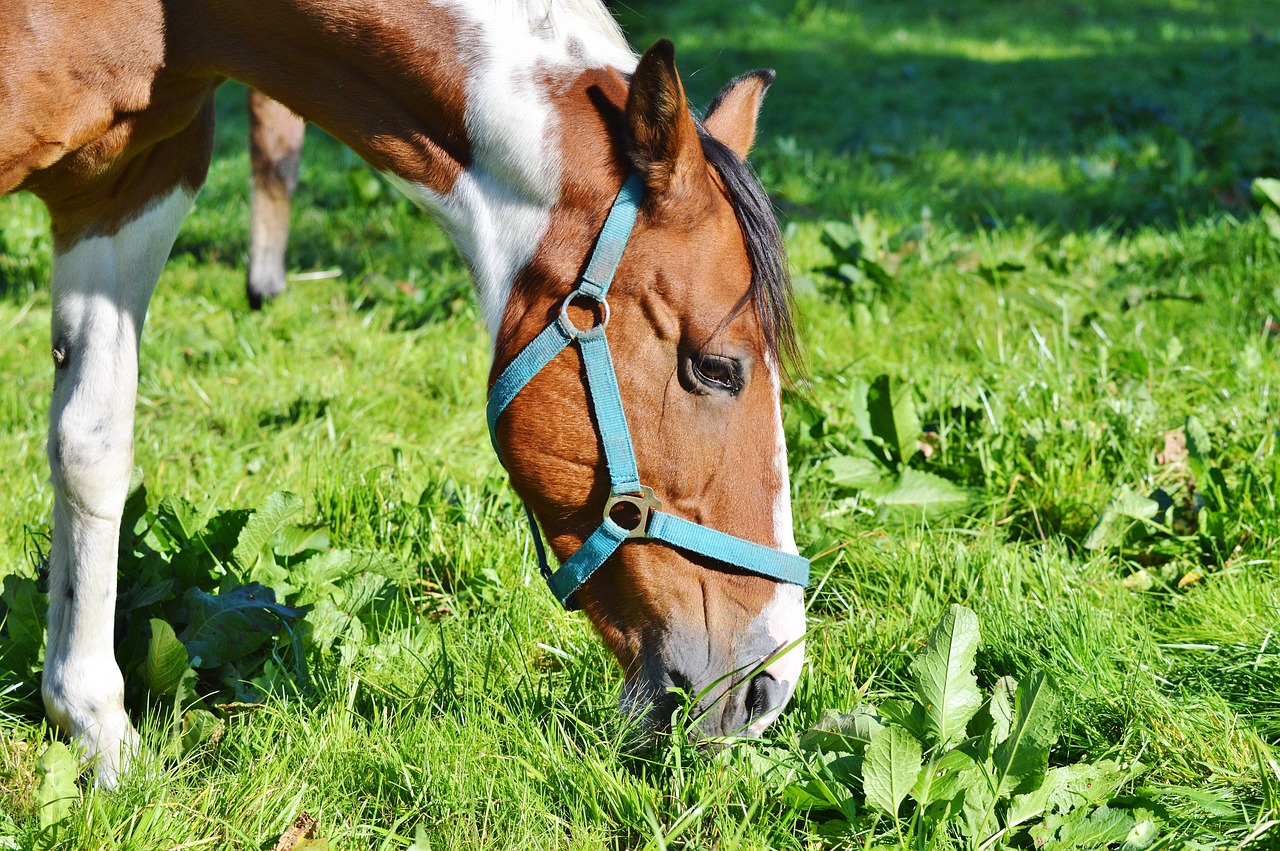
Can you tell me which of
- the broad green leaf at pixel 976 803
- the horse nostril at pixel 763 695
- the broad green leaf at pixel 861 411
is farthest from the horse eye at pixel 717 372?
the broad green leaf at pixel 861 411

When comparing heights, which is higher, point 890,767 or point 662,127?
point 662,127

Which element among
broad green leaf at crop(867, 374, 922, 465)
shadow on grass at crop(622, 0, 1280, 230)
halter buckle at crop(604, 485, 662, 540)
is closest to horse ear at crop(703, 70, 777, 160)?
shadow on grass at crop(622, 0, 1280, 230)

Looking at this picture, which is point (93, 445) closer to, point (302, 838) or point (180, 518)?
point (180, 518)

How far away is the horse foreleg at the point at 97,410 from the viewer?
2.07 metres

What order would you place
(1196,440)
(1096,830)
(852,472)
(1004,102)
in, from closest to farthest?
(1096,830) → (1196,440) → (852,472) → (1004,102)

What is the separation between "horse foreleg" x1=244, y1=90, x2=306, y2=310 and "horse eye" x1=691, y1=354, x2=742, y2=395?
3008 mm

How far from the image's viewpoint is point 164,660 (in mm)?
2064

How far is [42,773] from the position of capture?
73.3 inches

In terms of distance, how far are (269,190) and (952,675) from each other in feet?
11.6

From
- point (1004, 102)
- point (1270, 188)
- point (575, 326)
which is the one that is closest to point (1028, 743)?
point (575, 326)

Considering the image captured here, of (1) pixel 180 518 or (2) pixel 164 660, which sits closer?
(2) pixel 164 660

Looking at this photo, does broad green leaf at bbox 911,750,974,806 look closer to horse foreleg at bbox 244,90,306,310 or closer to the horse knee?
the horse knee

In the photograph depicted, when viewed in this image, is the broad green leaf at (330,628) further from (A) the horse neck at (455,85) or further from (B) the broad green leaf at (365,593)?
(A) the horse neck at (455,85)

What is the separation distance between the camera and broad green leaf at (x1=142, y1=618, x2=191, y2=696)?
2031 mm
